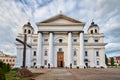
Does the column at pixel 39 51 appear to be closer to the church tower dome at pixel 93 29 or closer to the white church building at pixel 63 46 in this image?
the white church building at pixel 63 46

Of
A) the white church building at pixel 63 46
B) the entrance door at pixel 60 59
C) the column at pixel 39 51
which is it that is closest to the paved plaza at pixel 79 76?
the white church building at pixel 63 46

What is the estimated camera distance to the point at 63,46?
5016cm

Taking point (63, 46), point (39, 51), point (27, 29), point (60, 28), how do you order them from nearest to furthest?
point (39, 51) → point (60, 28) → point (63, 46) → point (27, 29)

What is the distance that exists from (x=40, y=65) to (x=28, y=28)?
47.2 feet

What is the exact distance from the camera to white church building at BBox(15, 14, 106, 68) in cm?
4866

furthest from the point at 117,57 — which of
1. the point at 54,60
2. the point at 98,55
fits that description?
the point at 54,60

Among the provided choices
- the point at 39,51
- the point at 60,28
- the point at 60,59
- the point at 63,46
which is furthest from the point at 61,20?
the point at 60,59

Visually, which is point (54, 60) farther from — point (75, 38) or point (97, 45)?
point (97, 45)

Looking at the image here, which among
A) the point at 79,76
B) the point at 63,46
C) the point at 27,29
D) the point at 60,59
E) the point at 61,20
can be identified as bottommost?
the point at 79,76

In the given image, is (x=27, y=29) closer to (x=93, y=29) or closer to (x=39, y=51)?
(x=39, y=51)

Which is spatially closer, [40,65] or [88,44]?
[40,65]

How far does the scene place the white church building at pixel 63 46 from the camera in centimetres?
4866

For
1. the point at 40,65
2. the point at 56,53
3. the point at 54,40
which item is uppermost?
the point at 54,40

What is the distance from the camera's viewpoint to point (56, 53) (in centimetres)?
4991
